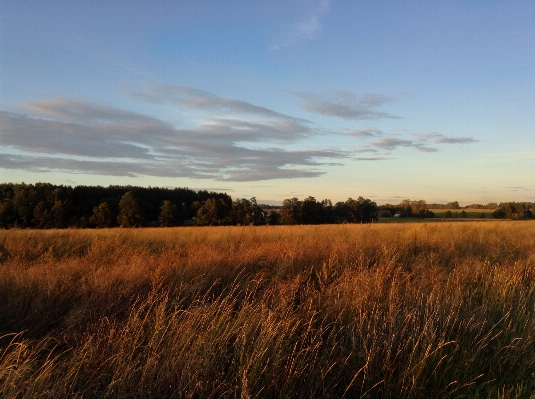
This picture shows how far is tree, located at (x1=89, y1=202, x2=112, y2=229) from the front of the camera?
40.7 meters

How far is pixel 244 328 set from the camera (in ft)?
12.0

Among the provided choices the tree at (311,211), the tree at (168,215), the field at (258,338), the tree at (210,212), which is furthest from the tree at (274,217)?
the field at (258,338)

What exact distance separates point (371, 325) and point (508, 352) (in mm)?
1461

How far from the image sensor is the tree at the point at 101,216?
40688 millimetres

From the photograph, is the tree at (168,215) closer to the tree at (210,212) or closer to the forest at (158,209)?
the forest at (158,209)

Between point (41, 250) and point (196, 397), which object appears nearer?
point (196, 397)

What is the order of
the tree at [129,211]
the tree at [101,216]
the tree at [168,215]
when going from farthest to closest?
the tree at [168,215] < the tree at [101,216] < the tree at [129,211]

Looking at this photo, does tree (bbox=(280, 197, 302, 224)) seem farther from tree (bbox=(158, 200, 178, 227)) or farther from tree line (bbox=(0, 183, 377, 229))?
tree (bbox=(158, 200, 178, 227))

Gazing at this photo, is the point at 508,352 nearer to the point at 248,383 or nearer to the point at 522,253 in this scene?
the point at 248,383

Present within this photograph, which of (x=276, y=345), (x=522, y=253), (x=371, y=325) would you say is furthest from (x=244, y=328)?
(x=522, y=253)

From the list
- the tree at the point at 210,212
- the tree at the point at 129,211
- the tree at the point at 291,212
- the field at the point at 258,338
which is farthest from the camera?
the tree at the point at 291,212

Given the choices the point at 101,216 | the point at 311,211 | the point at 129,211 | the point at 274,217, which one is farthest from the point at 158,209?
the point at 311,211

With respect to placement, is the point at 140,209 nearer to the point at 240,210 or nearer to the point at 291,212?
the point at 240,210

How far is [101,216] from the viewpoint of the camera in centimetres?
4122
